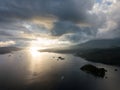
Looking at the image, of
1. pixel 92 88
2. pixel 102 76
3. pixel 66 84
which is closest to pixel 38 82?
pixel 66 84

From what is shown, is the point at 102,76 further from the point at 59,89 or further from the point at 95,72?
the point at 59,89

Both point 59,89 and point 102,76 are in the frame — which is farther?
point 102,76

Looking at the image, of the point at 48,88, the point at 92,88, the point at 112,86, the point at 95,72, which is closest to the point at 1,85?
the point at 48,88

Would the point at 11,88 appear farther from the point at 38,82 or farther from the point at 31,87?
the point at 38,82

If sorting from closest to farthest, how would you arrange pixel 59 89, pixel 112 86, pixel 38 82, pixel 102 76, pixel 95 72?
pixel 59 89 < pixel 112 86 < pixel 38 82 < pixel 102 76 < pixel 95 72

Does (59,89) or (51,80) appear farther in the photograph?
(51,80)

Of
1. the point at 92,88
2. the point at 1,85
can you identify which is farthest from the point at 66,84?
the point at 1,85

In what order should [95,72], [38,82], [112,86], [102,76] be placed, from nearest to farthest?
[112,86]
[38,82]
[102,76]
[95,72]

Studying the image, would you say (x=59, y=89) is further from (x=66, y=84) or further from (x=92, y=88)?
(x=92, y=88)

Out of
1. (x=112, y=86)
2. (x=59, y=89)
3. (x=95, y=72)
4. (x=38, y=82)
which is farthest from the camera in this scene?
(x=95, y=72)
